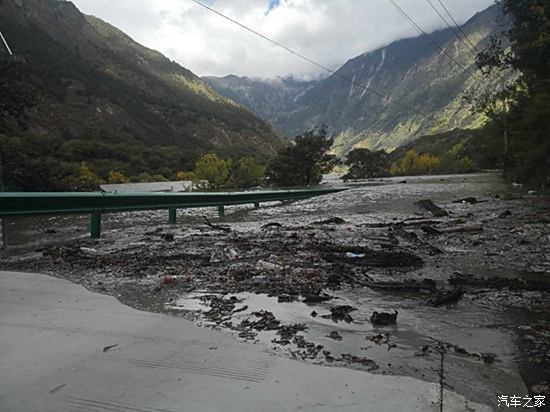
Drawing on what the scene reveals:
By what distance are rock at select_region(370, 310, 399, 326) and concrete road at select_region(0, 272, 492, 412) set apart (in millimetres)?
989

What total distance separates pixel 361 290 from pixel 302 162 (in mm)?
56838

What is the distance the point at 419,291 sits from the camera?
4465 millimetres

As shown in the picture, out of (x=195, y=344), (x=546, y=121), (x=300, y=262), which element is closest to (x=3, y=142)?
(x=300, y=262)

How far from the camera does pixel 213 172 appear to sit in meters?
48.6

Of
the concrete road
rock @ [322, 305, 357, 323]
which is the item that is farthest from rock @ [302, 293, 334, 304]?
the concrete road

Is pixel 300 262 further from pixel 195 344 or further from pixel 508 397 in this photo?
pixel 508 397

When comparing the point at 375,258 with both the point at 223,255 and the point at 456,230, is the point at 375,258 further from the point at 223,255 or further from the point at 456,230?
the point at 456,230

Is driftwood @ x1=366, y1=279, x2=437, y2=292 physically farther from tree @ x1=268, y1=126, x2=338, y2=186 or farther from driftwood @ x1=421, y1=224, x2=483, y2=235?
tree @ x1=268, y1=126, x2=338, y2=186

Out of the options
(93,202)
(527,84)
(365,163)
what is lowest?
(93,202)

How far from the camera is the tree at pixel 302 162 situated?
60.3 m

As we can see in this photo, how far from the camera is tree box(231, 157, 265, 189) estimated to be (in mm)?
54231

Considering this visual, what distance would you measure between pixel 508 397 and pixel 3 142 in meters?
35.0

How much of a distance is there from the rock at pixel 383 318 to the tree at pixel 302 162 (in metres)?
56.4

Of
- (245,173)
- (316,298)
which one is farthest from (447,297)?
(245,173)
